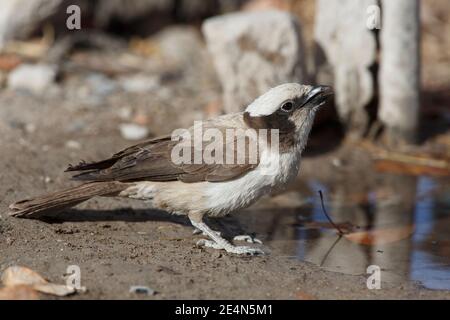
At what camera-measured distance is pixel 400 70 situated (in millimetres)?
8742

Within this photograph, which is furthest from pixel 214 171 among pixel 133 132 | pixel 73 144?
pixel 133 132

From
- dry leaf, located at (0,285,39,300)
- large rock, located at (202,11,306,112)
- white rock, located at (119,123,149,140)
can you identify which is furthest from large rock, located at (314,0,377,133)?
dry leaf, located at (0,285,39,300)

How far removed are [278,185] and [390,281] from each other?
1.10m

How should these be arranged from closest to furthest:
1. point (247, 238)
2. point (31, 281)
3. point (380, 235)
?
point (31, 281)
point (247, 238)
point (380, 235)

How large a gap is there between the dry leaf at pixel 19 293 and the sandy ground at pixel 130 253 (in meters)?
0.25

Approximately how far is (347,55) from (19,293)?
527 centimetres

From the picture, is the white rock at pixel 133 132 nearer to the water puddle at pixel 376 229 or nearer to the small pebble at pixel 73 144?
the small pebble at pixel 73 144

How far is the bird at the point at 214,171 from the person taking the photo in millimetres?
6039

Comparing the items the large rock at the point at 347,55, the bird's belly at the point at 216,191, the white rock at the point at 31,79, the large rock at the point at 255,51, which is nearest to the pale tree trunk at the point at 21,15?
the white rock at the point at 31,79

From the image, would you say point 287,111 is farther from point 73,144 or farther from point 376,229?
point 73,144

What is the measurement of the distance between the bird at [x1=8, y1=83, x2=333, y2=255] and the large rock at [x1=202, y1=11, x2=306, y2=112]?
246cm

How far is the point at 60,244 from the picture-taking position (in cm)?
580
